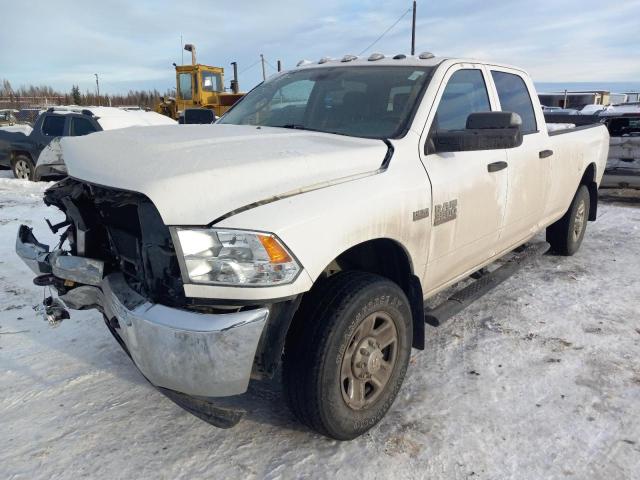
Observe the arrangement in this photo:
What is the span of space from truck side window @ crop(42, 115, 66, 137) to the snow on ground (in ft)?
25.7

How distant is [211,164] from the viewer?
2203mm

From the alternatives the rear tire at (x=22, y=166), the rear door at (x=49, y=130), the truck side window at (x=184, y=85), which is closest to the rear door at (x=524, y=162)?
the rear door at (x=49, y=130)

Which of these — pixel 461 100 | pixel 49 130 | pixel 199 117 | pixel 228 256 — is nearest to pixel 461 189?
pixel 461 100

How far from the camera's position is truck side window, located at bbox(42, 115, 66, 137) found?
10.8m

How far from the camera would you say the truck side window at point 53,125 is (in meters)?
10.8

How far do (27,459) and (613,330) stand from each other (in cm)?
377

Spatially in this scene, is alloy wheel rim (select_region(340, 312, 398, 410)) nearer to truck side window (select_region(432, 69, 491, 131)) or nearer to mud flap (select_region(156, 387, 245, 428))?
mud flap (select_region(156, 387, 245, 428))

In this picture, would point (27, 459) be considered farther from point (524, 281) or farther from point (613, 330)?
point (524, 281)

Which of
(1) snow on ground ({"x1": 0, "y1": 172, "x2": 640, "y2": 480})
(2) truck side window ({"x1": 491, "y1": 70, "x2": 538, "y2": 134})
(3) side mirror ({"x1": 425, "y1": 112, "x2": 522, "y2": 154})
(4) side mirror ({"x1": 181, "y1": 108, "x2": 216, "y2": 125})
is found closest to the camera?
(1) snow on ground ({"x1": 0, "y1": 172, "x2": 640, "y2": 480})

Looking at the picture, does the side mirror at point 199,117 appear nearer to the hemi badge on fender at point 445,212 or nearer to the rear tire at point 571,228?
the hemi badge on fender at point 445,212

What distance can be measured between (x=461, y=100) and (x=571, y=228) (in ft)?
9.07

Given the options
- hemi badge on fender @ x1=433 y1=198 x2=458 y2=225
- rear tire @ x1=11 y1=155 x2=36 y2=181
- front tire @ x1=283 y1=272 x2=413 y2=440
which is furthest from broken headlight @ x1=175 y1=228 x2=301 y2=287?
rear tire @ x1=11 y1=155 x2=36 y2=181

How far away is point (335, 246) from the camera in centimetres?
228

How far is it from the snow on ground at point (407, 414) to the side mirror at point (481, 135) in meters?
1.37
